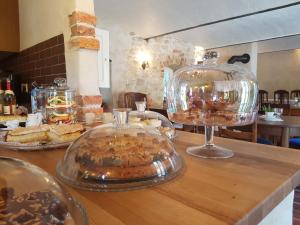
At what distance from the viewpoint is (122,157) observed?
57 cm

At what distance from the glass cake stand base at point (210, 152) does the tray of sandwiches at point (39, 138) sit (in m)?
0.43

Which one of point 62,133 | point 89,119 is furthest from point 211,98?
point 89,119

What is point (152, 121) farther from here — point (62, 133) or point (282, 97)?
point (282, 97)

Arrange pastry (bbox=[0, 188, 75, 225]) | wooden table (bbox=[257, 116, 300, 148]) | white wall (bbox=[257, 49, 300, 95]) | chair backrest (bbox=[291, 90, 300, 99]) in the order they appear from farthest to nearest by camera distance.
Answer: white wall (bbox=[257, 49, 300, 95]), chair backrest (bbox=[291, 90, 300, 99]), wooden table (bbox=[257, 116, 300, 148]), pastry (bbox=[0, 188, 75, 225])

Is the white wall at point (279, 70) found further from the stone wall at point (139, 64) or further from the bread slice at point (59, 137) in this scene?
the bread slice at point (59, 137)

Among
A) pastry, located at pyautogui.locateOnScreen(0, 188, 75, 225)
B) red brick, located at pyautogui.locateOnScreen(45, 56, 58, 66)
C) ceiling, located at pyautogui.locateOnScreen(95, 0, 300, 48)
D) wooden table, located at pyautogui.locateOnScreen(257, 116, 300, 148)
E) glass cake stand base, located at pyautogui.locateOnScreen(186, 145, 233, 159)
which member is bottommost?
wooden table, located at pyautogui.locateOnScreen(257, 116, 300, 148)

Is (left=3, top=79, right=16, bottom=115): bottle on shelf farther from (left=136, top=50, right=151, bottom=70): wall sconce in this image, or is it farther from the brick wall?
(left=136, top=50, right=151, bottom=70): wall sconce

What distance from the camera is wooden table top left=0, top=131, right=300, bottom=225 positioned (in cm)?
40

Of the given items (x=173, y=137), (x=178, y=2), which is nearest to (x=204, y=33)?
(x=178, y=2)

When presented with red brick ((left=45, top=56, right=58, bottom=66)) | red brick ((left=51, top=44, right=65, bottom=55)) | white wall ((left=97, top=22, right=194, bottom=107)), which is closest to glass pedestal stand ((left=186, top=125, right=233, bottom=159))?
red brick ((left=51, top=44, right=65, bottom=55))

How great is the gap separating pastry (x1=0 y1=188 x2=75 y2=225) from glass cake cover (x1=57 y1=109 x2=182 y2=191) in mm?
121

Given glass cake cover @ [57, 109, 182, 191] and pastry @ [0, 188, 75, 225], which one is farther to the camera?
glass cake cover @ [57, 109, 182, 191]

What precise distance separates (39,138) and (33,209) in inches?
22.5

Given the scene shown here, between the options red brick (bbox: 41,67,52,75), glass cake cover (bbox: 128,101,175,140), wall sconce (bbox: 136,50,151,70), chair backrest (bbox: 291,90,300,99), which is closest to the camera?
glass cake cover (bbox: 128,101,175,140)
